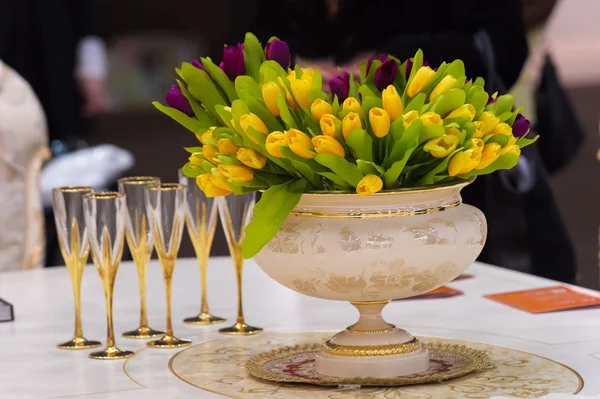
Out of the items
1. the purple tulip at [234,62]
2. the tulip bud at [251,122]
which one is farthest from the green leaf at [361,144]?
the purple tulip at [234,62]

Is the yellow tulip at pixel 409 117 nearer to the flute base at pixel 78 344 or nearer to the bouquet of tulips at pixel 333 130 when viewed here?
the bouquet of tulips at pixel 333 130

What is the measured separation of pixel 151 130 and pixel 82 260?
3.11m

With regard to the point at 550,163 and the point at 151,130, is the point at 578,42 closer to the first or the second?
the point at 550,163

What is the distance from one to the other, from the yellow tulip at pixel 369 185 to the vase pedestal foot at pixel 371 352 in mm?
184

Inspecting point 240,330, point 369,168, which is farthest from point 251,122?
point 240,330

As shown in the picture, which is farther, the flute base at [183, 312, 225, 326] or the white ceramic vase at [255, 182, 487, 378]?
the flute base at [183, 312, 225, 326]

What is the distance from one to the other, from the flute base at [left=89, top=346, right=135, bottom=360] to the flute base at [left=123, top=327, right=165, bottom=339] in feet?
0.32

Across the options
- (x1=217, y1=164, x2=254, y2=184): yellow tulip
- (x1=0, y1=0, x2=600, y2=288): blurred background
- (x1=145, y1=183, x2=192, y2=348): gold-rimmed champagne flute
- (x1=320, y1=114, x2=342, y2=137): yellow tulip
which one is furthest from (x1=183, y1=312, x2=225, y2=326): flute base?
(x1=0, y1=0, x2=600, y2=288): blurred background

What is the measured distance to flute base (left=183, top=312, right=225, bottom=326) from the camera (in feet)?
5.66

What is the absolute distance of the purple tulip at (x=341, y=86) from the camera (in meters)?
1.33

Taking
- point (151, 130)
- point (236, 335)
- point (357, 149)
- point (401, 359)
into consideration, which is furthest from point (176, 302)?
point (151, 130)

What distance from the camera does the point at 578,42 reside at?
12.0ft

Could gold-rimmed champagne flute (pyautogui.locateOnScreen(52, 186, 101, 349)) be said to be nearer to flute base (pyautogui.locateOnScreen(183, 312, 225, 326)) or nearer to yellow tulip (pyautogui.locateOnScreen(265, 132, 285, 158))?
flute base (pyautogui.locateOnScreen(183, 312, 225, 326))

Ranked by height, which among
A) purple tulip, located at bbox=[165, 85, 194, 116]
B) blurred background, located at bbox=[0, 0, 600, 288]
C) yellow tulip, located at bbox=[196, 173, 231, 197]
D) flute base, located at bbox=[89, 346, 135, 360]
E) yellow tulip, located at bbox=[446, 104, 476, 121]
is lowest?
flute base, located at bbox=[89, 346, 135, 360]
